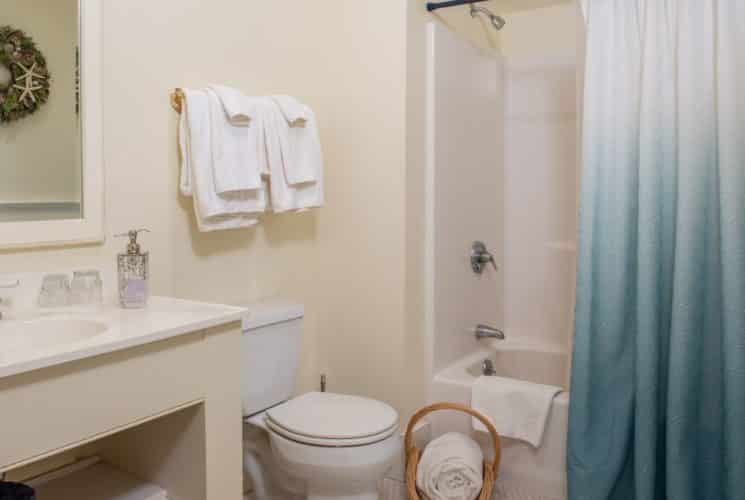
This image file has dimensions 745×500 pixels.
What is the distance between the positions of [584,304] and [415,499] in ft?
2.88

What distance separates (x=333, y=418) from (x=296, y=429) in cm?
14

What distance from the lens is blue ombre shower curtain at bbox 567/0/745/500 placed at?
1.88 metres

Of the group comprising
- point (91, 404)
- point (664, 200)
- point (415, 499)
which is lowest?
point (415, 499)

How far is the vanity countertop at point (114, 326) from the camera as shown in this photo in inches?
46.4

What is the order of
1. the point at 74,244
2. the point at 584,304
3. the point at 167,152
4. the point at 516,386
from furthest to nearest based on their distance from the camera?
the point at 516,386 → the point at 584,304 → the point at 167,152 → the point at 74,244

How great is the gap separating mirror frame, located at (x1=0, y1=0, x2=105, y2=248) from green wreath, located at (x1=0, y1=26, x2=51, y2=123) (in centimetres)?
10

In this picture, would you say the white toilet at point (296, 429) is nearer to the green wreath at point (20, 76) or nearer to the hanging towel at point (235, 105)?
the hanging towel at point (235, 105)

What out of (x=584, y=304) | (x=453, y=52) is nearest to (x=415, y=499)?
(x=584, y=304)

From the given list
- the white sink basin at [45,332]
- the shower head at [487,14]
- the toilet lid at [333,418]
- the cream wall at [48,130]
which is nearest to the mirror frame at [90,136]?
the cream wall at [48,130]

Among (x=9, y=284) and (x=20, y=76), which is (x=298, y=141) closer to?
(x=20, y=76)

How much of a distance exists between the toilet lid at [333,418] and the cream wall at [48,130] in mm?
923

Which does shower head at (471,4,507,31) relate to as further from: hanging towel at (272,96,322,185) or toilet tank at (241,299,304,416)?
toilet tank at (241,299,304,416)

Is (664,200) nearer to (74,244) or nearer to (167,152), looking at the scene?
(167,152)

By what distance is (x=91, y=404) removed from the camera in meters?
1.28
